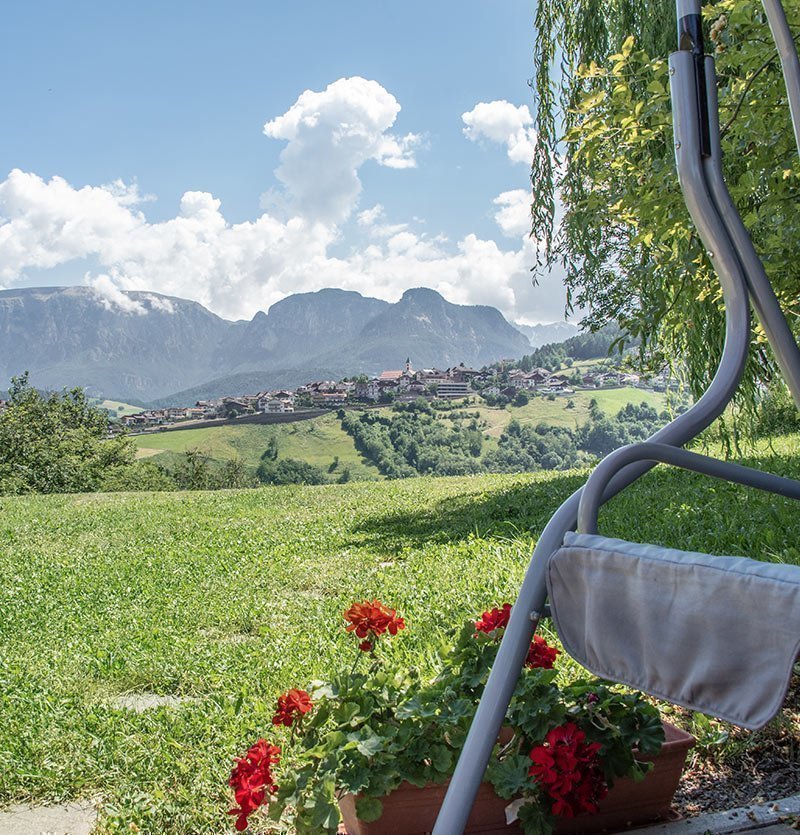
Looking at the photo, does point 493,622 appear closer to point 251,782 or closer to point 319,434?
point 251,782

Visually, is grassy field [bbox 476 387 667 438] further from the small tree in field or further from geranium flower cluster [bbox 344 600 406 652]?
geranium flower cluster [bbox 344 600 406 652]

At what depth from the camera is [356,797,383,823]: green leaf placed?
1450 millimetres

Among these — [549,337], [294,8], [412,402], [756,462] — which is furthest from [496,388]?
[549,337]

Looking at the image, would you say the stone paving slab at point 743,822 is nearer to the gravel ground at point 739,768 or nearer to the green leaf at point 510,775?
the gravel ground at point 739,768

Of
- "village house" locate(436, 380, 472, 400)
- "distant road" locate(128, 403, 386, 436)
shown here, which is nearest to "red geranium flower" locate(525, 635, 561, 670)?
"distant road" locate(128, 403, 386, 436)

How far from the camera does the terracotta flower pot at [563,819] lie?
151 cm

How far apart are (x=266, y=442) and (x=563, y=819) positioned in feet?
139

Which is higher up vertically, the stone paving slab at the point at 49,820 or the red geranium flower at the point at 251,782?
the red geranium flower at the point at 251,782

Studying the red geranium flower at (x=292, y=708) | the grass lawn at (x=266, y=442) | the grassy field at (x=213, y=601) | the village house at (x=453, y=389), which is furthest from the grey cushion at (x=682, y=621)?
the village house at (x=453, y=389)

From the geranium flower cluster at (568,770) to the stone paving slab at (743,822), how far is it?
0.61 ft

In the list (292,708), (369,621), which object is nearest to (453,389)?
(369,621)

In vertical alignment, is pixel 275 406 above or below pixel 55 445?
below

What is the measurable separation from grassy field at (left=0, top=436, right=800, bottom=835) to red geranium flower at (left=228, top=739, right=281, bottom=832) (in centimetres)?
40

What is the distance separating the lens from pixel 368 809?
4.76 feet
